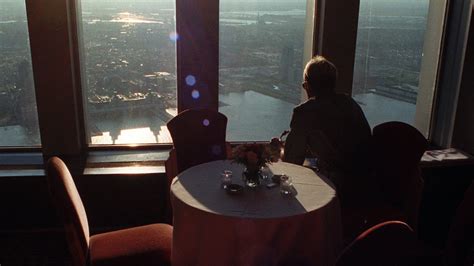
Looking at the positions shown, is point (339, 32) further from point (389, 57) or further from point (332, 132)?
point (332, 132)

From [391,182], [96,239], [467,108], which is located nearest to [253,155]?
[96,239]

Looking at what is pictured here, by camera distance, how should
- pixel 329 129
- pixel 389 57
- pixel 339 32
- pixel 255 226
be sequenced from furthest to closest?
pixel 389 57 → pixel 339 32 → pixel 329 129 → pixel 255 226

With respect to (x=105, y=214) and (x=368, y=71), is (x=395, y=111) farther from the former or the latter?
(x=105, y=214)

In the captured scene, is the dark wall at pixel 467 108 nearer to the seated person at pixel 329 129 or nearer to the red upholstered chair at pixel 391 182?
the red upholstered chair at pixel 391 182

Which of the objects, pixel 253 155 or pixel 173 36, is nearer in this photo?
pixel 253 155

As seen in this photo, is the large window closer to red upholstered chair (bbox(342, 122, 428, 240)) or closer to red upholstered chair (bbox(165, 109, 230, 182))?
red upholstered chair (bbox(165, 109, 230, 182))

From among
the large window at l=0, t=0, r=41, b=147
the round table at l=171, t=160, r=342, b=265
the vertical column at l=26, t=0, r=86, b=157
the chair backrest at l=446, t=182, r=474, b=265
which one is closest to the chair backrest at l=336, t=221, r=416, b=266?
the round table at l=171, t=160, r=342, b=265
